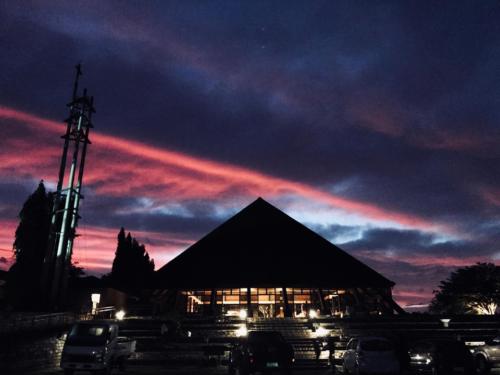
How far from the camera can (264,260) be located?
4353 cm

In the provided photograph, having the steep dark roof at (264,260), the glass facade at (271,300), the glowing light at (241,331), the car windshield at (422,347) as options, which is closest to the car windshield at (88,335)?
the car windshield at (422,347)

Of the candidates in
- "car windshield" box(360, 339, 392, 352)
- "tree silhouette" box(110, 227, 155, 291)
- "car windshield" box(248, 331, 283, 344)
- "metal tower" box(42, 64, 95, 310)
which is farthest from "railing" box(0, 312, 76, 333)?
"tree silhouette" box(110, 227, 155, 291)

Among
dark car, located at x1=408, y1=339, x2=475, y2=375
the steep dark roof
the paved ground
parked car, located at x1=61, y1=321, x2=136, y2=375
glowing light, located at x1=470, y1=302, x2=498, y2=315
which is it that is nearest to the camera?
dark car, located at x1=408, y1=339, x2=475, y2=375

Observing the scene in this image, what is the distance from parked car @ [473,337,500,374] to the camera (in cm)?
1797

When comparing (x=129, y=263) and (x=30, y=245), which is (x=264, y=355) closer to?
(x=30, y=245)

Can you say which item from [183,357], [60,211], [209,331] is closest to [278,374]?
[183,357]

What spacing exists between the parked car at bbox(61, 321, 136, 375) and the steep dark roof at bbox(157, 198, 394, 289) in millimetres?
23941

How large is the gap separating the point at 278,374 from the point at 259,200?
34507 millimetres

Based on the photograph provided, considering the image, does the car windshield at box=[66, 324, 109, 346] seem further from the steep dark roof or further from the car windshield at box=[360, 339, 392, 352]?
the steep dark roof

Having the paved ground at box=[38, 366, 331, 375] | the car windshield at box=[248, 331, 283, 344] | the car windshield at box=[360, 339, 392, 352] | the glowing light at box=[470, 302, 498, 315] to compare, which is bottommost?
the paved ground at box=[38, 366, 331, 375]

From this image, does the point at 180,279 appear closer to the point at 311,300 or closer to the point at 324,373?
the point at 311,300

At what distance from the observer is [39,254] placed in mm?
33031

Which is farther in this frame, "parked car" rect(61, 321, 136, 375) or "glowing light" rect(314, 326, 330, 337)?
"glowing light" rect(314, 326, 330, 337)

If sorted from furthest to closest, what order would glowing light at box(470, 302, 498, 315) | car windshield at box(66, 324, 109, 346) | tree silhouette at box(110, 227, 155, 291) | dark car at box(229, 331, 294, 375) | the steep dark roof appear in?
tree silhouette at box(110, 227, 155, 291)
glowing light at box(470, 302, 498, 315)
the steep dark roof
car windshield at box(66, 324, 109, 346)
dark car at box(229, 331, 294, 375)
